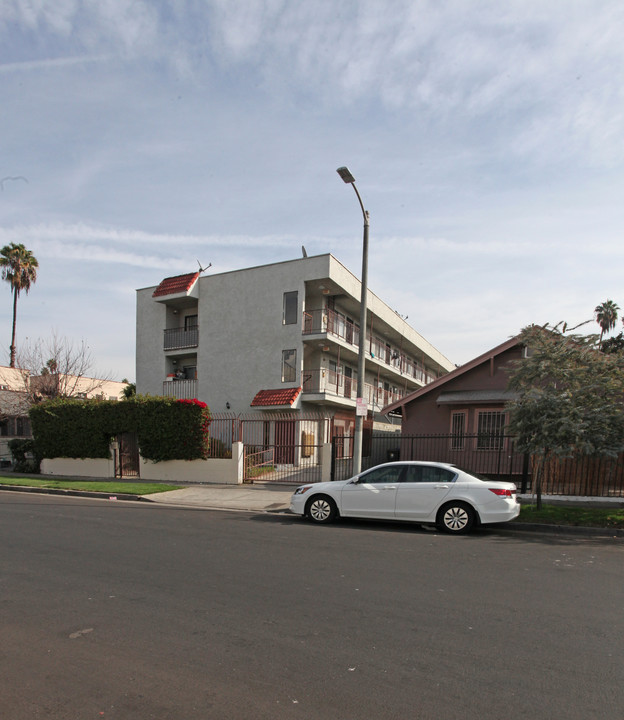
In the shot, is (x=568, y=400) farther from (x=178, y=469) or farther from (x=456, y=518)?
(x=178, y=469)

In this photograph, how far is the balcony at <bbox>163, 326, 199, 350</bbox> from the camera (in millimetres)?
29905

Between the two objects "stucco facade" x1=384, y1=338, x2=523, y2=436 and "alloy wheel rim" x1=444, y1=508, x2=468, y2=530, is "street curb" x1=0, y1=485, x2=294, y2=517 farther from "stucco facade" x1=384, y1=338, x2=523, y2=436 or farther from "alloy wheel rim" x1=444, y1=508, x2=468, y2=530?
"stucco facade" x1=384, y1=338, x2=523, y2=436

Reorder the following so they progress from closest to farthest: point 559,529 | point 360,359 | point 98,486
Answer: point 559,529 → point 360,359 → point 98,486

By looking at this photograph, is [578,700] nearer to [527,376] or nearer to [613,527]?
[613,527]

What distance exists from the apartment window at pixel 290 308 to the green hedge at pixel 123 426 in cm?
821

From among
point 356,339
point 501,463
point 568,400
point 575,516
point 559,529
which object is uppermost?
point 356,339

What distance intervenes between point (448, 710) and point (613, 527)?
8766 millimetres

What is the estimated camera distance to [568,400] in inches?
456

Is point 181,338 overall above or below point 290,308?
below

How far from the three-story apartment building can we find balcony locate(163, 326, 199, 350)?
6cm

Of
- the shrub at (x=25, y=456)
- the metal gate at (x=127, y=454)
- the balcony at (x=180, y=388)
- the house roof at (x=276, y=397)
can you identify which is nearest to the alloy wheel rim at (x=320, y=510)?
the metal gate at (x=127, y=454)

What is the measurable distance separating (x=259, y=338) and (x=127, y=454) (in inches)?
346

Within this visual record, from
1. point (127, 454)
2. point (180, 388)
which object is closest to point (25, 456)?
point (127, 454)

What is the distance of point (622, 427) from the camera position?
11617mm
